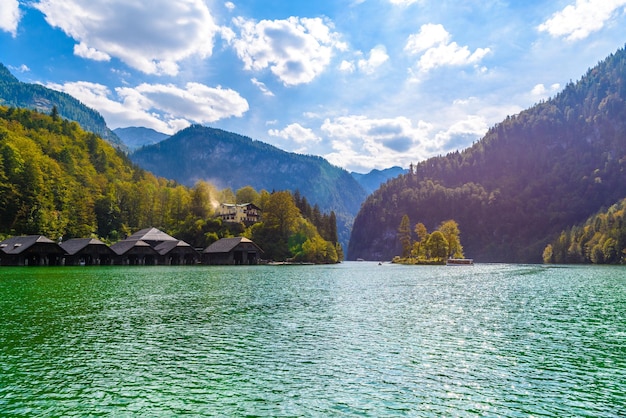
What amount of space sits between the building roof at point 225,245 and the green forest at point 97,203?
34.8 feet

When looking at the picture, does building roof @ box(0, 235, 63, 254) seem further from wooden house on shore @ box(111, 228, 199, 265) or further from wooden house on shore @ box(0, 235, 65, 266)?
wooden house on shore @ box(111, 228, 199, 265)

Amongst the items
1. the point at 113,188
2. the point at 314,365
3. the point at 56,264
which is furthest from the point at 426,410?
the point at 113,188

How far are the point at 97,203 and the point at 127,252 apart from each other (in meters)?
33.9

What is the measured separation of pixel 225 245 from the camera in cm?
12750

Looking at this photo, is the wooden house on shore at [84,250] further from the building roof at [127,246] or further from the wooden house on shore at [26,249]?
the wooden house on shore at [26,249]

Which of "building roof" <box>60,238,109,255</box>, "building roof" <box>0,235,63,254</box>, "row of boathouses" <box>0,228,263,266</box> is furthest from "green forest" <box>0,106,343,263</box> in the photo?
"building roof" <box>0,235,63,254</box>

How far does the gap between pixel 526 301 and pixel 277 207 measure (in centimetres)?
10659

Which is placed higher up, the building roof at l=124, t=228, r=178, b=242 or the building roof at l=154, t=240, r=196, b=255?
the building roof at l=124, t=228, r=178, b=242

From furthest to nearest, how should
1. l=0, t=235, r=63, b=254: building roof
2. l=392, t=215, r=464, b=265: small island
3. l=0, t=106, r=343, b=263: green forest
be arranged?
l=392, t=215, r=464, b=265: small island
l=0, t=106, r=343, b=263: green forest
l=0, t=235, r=63, b=254: building roof

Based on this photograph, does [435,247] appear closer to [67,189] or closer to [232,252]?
[232,252]

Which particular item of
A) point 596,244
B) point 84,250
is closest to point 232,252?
point 84,250

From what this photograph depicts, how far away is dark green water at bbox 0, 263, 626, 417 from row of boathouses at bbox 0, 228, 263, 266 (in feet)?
263

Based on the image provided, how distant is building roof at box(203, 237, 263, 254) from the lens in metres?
125

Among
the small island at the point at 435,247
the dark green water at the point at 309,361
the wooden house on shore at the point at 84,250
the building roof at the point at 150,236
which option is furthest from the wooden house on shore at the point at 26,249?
the small island at the point at 435,247
